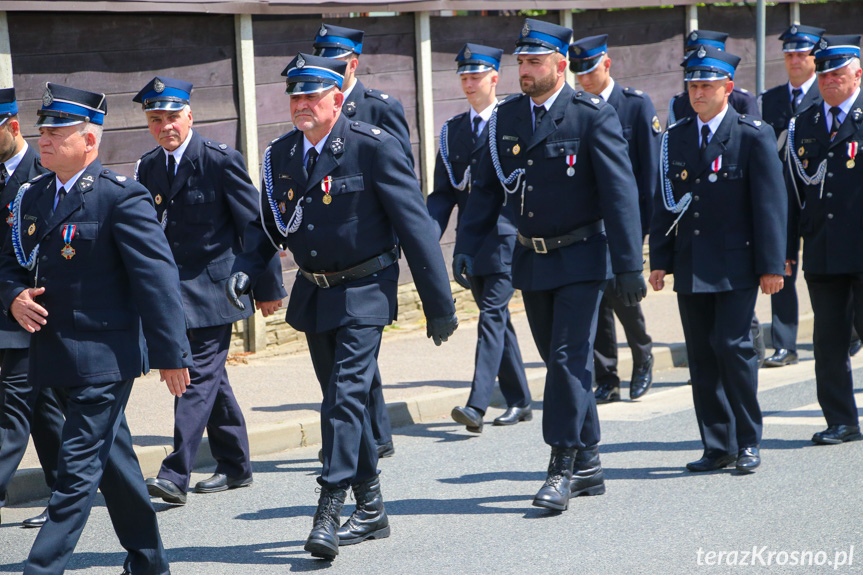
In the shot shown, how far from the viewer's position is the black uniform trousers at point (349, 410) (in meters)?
5.43

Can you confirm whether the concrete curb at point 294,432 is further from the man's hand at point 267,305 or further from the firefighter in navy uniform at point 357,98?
the man's hand at point 267,305

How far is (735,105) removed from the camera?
995cm

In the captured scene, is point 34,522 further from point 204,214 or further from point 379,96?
point 379,96

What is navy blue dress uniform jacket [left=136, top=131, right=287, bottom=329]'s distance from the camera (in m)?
6.66

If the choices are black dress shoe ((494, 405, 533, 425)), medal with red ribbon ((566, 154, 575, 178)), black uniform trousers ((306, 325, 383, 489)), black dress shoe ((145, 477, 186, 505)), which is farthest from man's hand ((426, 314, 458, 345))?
black dress shoe ((494, 405, 533, 425))

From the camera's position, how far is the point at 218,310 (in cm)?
668

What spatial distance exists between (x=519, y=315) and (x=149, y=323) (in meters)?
7.29

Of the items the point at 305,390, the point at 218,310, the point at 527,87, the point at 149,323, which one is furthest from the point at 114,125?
the point at 149,323

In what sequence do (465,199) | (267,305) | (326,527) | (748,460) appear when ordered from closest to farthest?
1. (326,527)
2. (267,305)
3. (748,460)
4. (465,199)

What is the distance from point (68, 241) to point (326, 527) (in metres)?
1.60

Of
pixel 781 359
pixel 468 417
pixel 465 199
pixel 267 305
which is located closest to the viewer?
pixel 267 305

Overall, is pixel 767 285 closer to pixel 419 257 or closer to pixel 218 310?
pixel 419 257

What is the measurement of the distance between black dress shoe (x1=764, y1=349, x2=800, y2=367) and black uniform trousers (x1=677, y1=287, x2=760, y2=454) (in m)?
3.11

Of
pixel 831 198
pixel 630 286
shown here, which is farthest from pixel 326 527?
pixel 831 198
